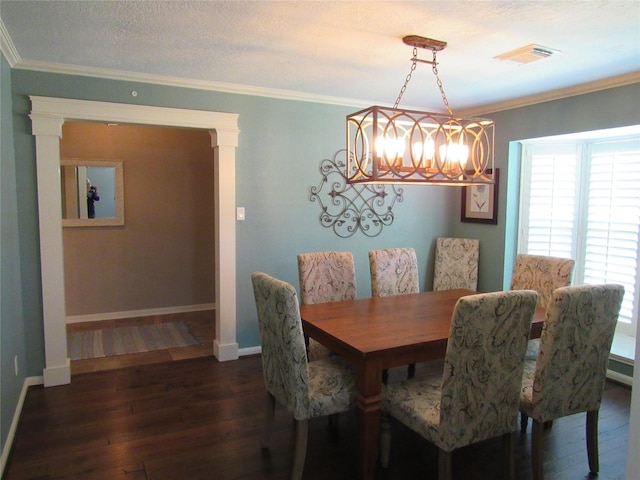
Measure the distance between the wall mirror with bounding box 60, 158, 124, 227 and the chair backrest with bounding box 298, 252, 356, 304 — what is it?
3.02 metres

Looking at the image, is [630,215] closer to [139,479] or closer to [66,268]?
[139,479]

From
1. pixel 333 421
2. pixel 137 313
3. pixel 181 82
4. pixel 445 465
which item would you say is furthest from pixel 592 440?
pixel 137 313

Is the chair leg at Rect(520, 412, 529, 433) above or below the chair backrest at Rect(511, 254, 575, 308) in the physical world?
below

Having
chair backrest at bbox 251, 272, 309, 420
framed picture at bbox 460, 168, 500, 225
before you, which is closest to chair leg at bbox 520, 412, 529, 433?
chair backrest at bbox 251, 272, 309, 420

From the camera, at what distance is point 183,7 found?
7.42 ft

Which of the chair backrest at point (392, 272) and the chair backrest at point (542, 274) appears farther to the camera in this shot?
the chair backrest at point (392, 272)

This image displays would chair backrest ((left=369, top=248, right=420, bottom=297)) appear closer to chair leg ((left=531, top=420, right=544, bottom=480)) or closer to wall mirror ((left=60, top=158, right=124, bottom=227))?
chair leg ((left=531, top=420, right=544, bottom=480))

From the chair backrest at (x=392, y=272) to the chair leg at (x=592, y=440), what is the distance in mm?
1587

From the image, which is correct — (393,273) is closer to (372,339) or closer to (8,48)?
(372,339)

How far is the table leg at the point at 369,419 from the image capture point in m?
2.23

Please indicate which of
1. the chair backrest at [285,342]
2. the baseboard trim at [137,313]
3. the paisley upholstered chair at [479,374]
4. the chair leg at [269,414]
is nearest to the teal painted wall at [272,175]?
the chair leg at [269,414]

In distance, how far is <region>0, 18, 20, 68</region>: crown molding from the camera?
2.58 meters

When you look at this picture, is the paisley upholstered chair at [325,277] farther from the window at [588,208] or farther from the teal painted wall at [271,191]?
the window at [588,208]

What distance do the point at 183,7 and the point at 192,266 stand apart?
3.95m
